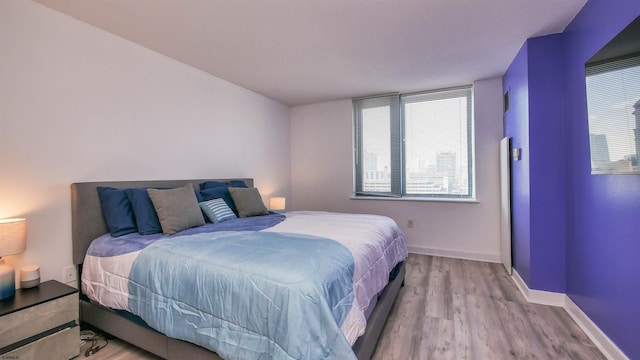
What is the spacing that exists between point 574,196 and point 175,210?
10.8 ft

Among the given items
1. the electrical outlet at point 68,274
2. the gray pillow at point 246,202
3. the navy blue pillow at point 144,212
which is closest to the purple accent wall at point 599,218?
the gray pillow at point 246,202

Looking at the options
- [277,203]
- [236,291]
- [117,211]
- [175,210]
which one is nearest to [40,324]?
[117,211]

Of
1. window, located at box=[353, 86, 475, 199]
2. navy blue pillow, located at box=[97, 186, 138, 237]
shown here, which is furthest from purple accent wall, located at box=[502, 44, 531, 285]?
navy blue pillow, located at box=[97, 186, 138, 237]

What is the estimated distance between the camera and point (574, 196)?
2.24 meters

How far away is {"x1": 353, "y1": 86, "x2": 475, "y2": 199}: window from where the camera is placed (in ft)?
13.0

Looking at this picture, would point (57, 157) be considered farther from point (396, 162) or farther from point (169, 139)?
point (396, 162)

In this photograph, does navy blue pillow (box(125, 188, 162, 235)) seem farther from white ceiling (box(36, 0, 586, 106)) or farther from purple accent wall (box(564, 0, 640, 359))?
purple accent wall (box(564, 0, 640, 359))

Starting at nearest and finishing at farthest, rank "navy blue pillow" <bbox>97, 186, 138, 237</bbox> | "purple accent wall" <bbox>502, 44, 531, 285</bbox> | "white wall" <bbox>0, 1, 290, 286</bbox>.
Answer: "white wall" <bbox>0, 1, 290, 286</bbox> < "navy blue pillow" <bbox>97, 186, 138, 237</bbox> < "purple accent wall" <bbox>502, 44, 531, 285</bbox>

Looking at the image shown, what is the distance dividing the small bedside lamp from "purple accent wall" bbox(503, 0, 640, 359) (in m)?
3.69

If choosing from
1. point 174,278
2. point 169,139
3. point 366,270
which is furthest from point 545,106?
point 169,139

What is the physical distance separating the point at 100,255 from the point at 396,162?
3.71 meters

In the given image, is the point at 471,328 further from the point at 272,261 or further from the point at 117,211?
the point at 117,211

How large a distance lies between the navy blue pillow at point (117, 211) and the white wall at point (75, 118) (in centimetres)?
22

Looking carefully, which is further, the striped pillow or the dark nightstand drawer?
the striped pillow
